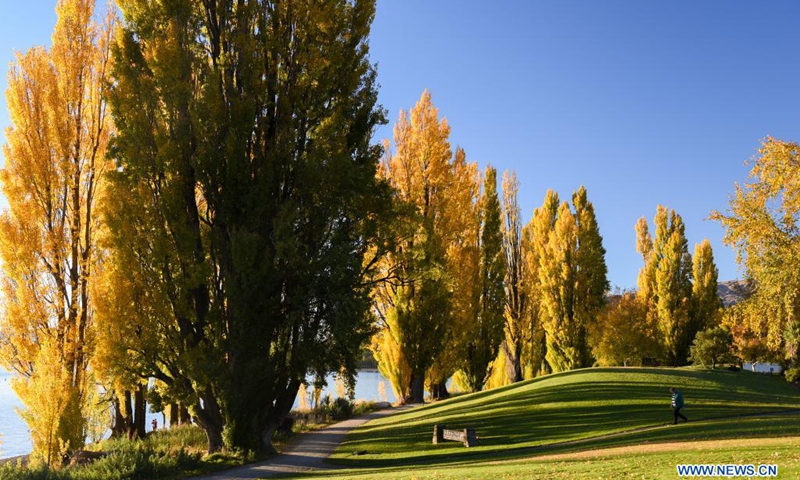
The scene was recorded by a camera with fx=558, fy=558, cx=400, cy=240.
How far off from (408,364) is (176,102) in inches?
780

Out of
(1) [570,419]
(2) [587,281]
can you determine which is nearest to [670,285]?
(2) [587,281]

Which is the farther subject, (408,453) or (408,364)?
(408,364)

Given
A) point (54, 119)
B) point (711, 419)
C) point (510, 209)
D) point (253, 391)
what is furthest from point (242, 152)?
point (510, 209)

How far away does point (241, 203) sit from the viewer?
1741 centimetres

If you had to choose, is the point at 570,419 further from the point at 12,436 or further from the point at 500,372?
the point at 12,436

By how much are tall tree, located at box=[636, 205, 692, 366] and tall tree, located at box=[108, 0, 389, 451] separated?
42.0 m

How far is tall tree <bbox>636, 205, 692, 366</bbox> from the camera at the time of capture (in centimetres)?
5119

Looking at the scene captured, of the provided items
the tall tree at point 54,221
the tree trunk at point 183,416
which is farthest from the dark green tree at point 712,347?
the tall tree at point 54,221

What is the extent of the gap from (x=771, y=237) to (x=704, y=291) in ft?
130

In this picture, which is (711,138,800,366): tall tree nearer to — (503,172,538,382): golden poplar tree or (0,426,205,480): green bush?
(0,426,205,480): green bush

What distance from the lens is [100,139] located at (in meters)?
22.0

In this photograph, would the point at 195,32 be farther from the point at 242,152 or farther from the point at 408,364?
the point at 408,364

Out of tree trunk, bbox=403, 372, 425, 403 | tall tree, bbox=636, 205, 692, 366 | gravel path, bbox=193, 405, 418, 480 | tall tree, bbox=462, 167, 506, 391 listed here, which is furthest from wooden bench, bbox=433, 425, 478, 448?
tall tree, bbox=636, 205, 692, 366

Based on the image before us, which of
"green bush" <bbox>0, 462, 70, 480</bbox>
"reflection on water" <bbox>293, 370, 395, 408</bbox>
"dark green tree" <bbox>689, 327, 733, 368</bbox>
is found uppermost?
"dark green tree" <bbox>689, 327, 733, 368</bbox>
